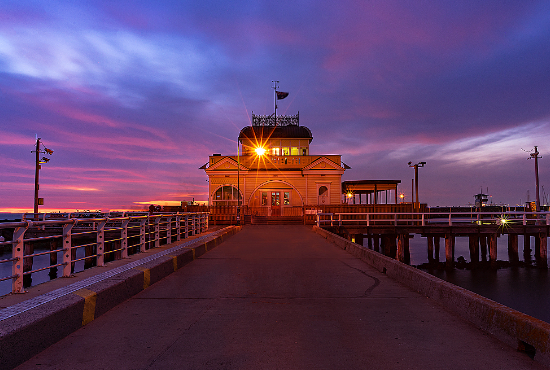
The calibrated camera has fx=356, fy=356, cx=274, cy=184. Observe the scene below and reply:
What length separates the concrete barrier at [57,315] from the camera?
344 cm

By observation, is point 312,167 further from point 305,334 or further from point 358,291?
point 305,334

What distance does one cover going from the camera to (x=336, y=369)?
3346mm

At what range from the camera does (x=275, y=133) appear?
146 ft

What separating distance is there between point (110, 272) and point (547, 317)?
16114mm

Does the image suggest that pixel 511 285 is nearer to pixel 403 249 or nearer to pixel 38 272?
pixel 403 249

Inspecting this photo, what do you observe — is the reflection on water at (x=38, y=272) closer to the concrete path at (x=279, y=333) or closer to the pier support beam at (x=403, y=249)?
the concrete path at (x=279, y=333)

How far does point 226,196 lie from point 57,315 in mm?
35264

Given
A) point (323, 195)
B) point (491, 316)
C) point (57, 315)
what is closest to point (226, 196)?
point (323, 195)

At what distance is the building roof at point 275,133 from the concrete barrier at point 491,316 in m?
37.4

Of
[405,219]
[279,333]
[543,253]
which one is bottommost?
[543,253]

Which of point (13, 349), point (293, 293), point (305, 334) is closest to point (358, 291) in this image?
point (293, 293)

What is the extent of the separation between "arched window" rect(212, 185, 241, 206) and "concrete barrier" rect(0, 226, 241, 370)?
3212cm

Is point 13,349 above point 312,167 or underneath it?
underneath

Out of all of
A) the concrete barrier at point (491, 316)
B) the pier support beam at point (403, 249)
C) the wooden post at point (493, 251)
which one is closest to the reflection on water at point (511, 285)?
the wooden post at point (493, 251)
